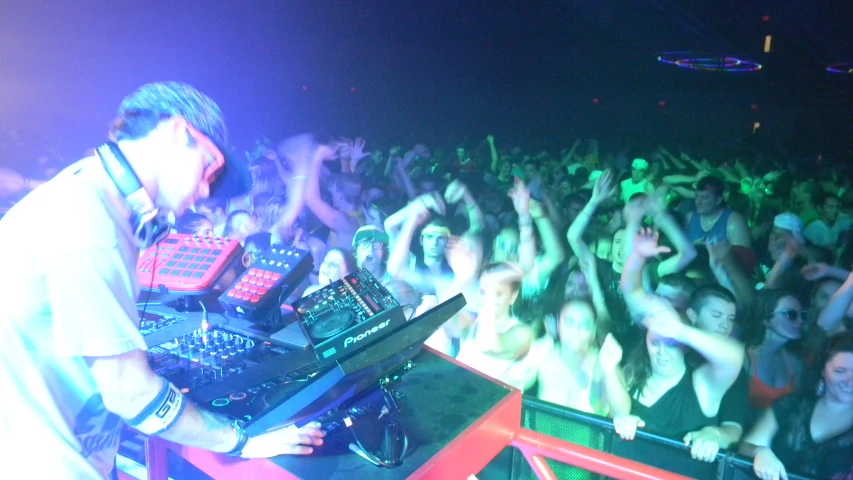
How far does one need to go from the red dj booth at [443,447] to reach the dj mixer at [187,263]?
20.6 inches

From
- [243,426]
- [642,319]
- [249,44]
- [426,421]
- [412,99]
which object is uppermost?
[249,44]

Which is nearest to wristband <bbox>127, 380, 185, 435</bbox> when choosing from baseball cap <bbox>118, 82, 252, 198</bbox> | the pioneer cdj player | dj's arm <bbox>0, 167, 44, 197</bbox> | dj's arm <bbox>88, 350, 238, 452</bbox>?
dj's arm <bbox>88, 350, 238, 452</bbox>

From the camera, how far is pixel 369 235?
107 inches

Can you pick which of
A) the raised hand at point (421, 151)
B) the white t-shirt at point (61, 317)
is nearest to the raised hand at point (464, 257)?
the raised hand at point (421, 151)

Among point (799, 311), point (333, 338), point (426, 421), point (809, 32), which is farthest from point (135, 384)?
point (809, 32)

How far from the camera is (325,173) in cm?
275

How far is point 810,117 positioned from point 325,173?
193 centimetres

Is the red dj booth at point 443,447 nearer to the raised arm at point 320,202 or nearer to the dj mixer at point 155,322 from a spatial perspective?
the dj mixer at point 155,322

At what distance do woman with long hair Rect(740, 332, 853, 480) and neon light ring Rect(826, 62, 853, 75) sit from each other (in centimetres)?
79

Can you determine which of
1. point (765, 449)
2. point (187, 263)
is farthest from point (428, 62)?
point (765, 449)

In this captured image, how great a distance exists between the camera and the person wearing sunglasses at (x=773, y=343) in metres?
1.86

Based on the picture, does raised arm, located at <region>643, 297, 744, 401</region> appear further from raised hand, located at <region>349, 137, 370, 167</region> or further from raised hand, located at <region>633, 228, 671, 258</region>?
raised hand, located at <region>349, 137, 370, 167</region>

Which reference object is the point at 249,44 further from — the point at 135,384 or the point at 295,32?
the point at 135,384

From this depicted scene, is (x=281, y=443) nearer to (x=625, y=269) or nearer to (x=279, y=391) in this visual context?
(x=279, y=391)
